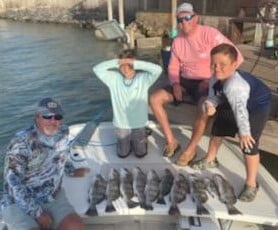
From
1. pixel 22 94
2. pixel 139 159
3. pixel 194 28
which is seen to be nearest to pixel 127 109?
pixel 139 159

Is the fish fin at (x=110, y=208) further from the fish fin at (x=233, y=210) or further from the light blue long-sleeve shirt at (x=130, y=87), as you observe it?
the light blue long-sleeve shirt at (x=130, y=87)

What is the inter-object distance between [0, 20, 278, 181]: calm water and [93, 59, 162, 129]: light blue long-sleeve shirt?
327 centimetres

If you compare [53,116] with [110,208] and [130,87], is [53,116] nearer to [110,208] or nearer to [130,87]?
[110,208]

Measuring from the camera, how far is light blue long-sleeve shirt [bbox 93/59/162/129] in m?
5.39

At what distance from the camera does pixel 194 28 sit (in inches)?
224

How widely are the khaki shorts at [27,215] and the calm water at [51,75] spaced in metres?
4.66

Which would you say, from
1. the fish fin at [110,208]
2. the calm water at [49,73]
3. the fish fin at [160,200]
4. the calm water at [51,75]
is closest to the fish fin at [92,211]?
the fish fin at [110,208]

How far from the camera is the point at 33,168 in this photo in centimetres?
393

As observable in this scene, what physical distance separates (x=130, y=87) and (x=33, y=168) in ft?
6.08

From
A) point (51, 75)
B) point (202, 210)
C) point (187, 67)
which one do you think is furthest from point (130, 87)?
point (51, 75)

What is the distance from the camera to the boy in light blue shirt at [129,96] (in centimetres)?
538

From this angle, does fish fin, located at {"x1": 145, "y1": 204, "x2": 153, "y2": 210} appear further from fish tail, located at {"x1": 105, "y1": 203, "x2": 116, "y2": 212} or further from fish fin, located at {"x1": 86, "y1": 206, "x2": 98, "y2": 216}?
fish fin, located at {"x1": 86, "y1": 206, "x2": 98, "y2": 216}

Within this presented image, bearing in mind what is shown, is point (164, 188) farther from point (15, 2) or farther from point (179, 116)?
point (15, 2)

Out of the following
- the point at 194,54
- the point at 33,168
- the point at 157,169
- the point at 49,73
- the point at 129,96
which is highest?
the point at 194,54
